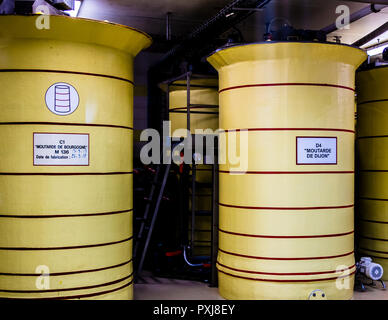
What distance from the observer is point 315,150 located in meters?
4.93

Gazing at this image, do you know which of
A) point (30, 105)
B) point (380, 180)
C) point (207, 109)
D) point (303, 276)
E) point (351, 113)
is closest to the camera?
point (30, 105)

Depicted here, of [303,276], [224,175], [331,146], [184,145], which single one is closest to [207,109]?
[184,145]

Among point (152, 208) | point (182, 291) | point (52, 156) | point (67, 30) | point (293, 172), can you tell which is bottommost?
point (182, 291)

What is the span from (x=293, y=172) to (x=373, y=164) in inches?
78.3

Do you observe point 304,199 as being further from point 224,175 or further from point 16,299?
point 16,299

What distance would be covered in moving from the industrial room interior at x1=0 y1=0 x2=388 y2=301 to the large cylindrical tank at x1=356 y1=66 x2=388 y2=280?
15 millimetres

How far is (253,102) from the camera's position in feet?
16.5

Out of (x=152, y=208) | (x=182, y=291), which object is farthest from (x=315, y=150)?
(x=152, y=208)

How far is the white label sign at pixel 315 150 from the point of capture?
4.90 metres

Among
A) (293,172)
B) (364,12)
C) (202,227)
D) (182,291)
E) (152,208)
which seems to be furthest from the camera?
(202,227)

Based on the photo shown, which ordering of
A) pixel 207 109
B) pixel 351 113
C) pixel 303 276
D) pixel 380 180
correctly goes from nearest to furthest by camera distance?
1. pixel 303 276
2. pixel 351 113
3. pixel 380 180
4. pixel 207 109

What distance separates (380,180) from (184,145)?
275 cm

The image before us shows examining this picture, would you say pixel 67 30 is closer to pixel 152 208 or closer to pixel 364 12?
pixel 152 208

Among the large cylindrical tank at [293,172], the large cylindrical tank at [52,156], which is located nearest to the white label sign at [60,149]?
the large cylindrical tank at [52,156]
